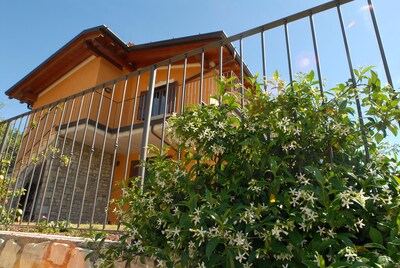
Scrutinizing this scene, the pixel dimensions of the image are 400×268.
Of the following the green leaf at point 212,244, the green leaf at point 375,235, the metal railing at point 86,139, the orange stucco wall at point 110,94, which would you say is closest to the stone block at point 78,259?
the metal railing at point 86,139

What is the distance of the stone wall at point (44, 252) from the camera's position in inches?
70.4

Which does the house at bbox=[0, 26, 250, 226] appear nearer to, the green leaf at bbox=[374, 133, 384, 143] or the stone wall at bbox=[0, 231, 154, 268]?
the stone wall at bbox=[0, 231, 154, 268]

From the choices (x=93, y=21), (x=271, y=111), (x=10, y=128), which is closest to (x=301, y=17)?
(x=271, y=111)

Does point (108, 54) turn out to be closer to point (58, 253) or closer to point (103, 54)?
point (103, 54)

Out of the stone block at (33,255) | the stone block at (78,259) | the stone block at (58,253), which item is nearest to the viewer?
the stone block at (78,259)

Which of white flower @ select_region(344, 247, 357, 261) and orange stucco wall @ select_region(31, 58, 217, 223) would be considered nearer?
white flower @ select_region(344, 247, 357, 261)

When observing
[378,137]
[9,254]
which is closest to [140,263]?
[378,137]

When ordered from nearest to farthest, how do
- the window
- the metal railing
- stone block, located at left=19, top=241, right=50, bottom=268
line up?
1. stone block, located at left=19, top=241, right=50, bottom=268
2. the metal railing
3. the window

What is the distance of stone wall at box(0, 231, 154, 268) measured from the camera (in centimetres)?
→ 179

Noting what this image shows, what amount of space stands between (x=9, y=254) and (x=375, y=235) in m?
2.64

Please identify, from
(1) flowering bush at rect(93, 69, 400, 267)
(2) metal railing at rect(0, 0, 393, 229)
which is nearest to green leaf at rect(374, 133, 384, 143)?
(1) flowering bush at rect(93, 69, 400, 267)

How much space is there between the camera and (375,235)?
0.96 meters

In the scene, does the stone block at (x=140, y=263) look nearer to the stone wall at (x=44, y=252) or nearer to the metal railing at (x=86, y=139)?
the stone wall at (x=44, y=252)

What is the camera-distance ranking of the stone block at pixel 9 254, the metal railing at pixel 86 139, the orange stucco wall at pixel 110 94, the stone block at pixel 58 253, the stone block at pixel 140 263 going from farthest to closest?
1. the orange stucco wall at pixel 110 94
2. the metal railing at pixel 86 139
3. the stone block at pixel 9 254
4. the stone block at pixel 58 253
5. the stone block at pixel 140 263
